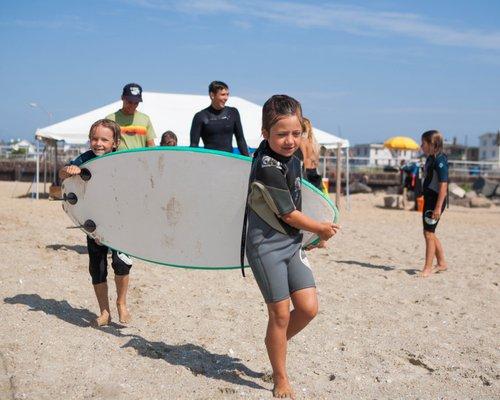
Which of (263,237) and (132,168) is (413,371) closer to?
(263,237)

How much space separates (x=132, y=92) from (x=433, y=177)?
10.8ft

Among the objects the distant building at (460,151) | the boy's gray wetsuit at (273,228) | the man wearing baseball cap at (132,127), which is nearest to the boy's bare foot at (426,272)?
the man wearing baseball cap at (132,127)

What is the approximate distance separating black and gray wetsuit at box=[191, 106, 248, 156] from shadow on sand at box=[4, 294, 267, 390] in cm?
248

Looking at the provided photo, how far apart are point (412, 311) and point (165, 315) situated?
6.71 feet

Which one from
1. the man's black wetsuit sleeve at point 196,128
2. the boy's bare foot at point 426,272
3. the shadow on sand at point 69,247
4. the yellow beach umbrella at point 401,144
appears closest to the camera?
the man's black wetsuit sleeve at point 196,128

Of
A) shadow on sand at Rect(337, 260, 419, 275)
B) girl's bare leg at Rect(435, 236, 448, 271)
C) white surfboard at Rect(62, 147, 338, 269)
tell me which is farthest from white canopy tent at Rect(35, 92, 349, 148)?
white surfboard at Rect(62, 147, 338, 269)

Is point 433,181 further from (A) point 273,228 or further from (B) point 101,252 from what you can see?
(A) point 273,228

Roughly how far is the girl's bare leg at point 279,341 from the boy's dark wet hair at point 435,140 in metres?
4.13

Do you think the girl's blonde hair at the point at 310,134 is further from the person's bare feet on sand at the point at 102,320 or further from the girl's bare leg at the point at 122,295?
the person's bare feet on sand at the point at 102,320

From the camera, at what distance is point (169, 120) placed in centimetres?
1594

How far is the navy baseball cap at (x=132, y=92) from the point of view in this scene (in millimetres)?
5625

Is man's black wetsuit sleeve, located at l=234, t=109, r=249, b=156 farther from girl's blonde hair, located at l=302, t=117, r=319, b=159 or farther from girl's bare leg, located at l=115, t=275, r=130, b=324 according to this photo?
girl's bare leg, located at l=115, t=275, r=130, b=324

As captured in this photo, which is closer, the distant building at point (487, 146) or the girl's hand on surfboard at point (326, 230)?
the girl's hand on surfboard at point (326, 230)

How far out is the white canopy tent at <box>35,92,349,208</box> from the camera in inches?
615
